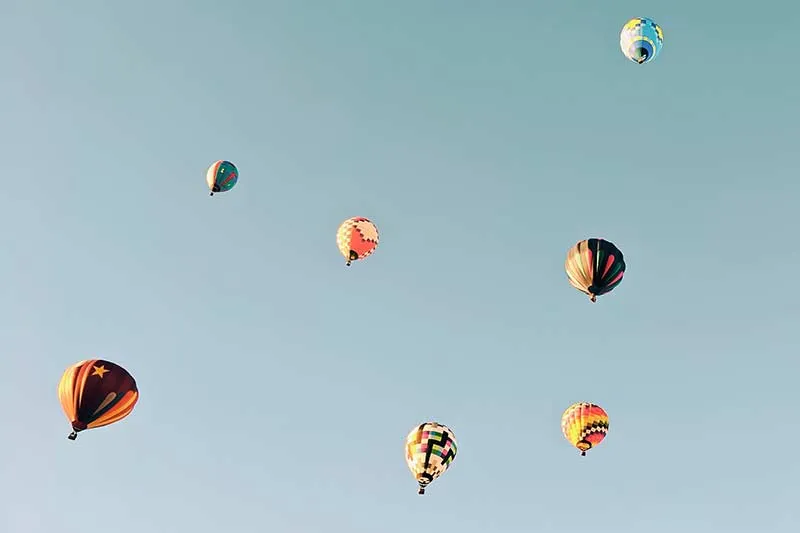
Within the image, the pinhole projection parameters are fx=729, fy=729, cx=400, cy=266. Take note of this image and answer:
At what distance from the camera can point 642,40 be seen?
43438mm

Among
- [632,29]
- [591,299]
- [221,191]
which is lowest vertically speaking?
[591,299]

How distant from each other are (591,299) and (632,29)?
59.7 feet

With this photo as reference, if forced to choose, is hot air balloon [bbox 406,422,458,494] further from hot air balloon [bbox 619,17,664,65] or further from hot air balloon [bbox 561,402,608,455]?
hot air balloon [bbox 619,17,664,65]

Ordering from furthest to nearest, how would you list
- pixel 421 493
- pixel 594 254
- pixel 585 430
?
pixel 585 430, pixel 594 254, pixel 421 493

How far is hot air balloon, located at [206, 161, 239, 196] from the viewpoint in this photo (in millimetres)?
44816

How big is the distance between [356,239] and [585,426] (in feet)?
55.0

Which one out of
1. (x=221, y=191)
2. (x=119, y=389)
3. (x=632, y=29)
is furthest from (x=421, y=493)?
(x=632, y=29)

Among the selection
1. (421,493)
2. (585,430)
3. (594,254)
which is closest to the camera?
(421,493)

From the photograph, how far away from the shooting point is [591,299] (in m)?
36.4

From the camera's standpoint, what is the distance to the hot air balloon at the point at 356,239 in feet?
143

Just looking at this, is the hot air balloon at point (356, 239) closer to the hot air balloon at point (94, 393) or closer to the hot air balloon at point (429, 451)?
the hot air balloon at point (429, 451)

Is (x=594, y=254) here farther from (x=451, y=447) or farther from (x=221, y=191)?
(x=221, y=191)

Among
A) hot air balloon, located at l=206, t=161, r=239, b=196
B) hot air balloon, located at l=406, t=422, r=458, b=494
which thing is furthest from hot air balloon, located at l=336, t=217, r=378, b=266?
hot air balloon, located at l=406, t=422, r=458, b=494

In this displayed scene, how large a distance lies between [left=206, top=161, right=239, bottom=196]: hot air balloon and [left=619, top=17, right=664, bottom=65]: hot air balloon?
83.2 ft
